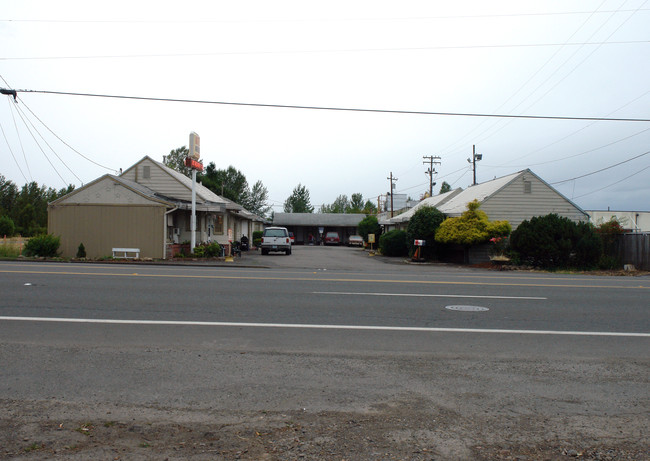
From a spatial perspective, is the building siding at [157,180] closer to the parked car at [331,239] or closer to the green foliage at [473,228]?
the green foliage at [473,228]

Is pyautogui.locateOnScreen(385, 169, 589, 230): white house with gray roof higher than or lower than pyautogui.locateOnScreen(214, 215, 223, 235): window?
higher

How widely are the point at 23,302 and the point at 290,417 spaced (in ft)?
25.1

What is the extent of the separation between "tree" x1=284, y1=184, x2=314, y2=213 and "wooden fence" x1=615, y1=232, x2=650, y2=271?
8189 centimetres

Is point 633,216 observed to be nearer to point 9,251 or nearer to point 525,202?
point 525,202

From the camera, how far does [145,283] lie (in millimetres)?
12672

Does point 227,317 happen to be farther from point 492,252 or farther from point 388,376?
point 492,252

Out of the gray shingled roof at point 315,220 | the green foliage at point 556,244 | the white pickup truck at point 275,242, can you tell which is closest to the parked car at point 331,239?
the gray shingled roof at point 315,220

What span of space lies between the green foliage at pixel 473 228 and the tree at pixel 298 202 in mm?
78412

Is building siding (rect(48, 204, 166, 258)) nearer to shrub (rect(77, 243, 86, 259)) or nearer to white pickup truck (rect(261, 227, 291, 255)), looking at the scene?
shrub (rect(77, 243, 86, 259))

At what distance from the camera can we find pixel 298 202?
343 feet

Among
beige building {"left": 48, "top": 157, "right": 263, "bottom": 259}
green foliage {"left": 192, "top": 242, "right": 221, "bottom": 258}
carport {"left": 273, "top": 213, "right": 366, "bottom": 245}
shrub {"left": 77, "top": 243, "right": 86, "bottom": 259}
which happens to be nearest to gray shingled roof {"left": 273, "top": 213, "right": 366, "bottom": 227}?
carport {"left": 273, "top": 213, "right": 366, "bottom": 245}

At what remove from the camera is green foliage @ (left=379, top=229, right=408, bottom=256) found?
3378 centimetres

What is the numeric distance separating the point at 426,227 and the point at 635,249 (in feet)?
33.1

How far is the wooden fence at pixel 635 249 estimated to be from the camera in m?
23.1
